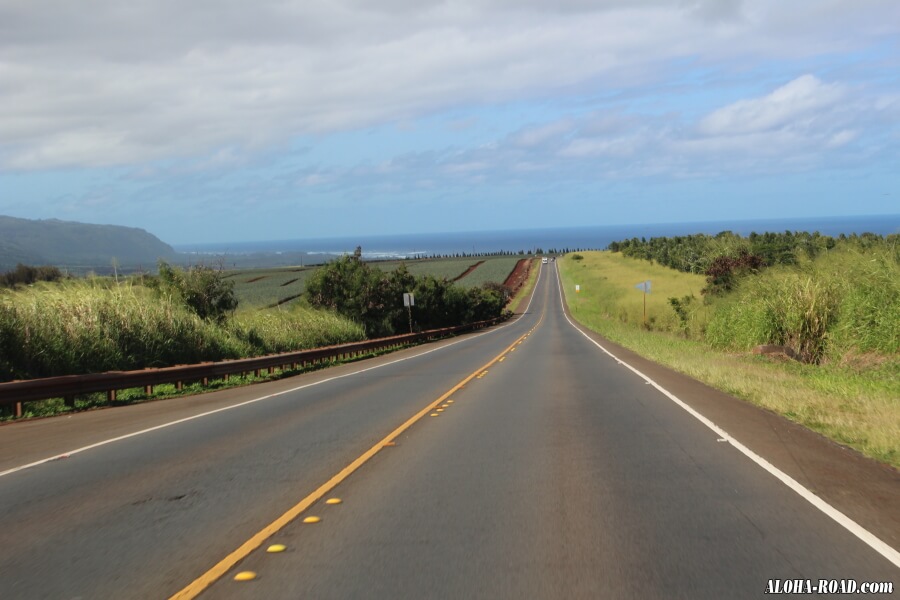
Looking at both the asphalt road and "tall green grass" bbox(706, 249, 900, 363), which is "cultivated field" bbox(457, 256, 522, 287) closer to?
"tall green grass" bbox(706, 249, 900, 363)

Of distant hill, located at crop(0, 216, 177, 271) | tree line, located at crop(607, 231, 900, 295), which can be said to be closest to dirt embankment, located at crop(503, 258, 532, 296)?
tree line, located at crop(607, 231, 900, 295)

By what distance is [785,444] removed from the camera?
34.1 ft

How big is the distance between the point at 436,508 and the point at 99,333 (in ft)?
51.0

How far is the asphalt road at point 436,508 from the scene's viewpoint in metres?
5.56

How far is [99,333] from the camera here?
20297 millimetres

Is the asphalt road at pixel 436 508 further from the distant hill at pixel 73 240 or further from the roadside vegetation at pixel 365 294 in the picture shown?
the distant hill at pixel 73 240

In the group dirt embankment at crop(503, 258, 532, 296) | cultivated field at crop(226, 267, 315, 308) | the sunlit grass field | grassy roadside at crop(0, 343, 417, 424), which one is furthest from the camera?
dirt embankment at crop(503, 258, 532, 296)

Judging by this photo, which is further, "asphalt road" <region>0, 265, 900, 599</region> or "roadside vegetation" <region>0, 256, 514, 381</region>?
"roadside vegetation" <region>0, 256, 514, 381</region>

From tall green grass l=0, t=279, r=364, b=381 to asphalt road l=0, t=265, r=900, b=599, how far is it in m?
4.23

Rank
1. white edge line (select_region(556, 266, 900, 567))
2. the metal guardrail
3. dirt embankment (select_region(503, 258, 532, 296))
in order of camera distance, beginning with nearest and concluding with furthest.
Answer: white edge line (select_region(556, 266, 900, 567)), the metal guardrail, dirt embankment (select_region(503, 258, 532, 296))

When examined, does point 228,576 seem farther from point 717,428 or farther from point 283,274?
point 283,274

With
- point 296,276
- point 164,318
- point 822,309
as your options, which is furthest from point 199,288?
point 296,276

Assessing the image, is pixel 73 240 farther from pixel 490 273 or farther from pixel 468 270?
pixel 468 270

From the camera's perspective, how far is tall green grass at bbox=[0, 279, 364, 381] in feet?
58.5
